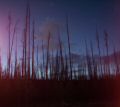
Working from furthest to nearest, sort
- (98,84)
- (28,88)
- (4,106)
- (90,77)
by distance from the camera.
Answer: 1. (90,77)
2. (98,84)
3. (28,88)
4. (4,106)

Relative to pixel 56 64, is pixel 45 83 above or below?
below

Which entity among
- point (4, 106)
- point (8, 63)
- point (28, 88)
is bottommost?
point (4, 106)

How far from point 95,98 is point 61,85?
99.1 inches

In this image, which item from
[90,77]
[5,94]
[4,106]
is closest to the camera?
[4,106]

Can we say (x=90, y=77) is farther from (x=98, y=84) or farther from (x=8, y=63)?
(x=8, y=63)

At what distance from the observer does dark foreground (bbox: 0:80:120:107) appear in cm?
1289

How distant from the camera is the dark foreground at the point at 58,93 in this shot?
12891 mm

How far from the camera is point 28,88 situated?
14.0m

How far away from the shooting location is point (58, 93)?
1577cm

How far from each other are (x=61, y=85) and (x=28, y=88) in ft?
10.5

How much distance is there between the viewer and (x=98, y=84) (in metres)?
18.3

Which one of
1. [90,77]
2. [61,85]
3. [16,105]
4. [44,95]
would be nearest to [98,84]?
[90,77]

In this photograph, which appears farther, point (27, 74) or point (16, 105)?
point (27, 74)

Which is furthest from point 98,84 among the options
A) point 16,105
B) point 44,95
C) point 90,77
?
point 16,105
